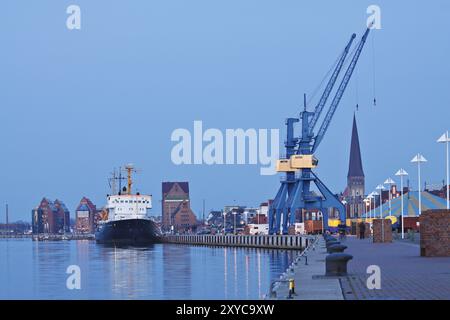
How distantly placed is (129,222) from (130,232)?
1.62 m

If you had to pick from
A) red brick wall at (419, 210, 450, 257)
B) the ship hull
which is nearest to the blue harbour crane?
the ship hull

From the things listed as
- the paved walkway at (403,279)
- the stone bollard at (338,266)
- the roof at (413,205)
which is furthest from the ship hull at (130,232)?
the stone bollard at (338,266)

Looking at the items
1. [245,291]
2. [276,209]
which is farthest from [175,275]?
[276,209]

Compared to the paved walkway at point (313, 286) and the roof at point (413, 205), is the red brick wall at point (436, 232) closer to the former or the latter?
the paved walkway at point (313, 286)

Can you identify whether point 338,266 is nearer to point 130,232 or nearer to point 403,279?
point 403,279

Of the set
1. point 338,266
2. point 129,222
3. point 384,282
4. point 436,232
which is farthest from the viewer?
point 129,222

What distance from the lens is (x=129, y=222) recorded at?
133 metres

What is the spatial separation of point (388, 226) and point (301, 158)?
54200 millimetres

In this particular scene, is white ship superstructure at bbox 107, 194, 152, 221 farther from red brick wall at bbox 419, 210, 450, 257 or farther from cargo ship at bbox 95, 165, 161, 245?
red brick wall at bbox 419, 210, 450, 257

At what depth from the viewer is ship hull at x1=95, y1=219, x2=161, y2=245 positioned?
13325cm

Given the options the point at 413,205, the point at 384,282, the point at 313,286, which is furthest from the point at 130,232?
the point at 313,286

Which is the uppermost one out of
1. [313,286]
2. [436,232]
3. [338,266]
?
[436,232]
